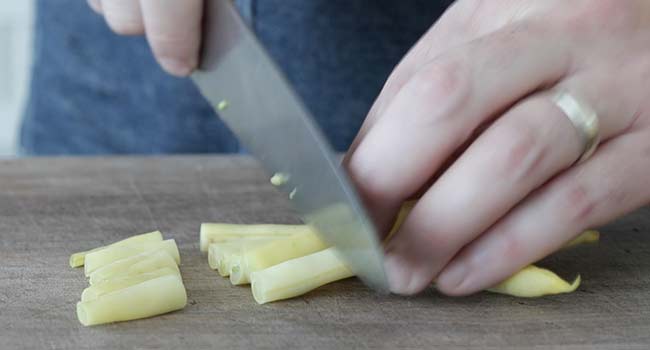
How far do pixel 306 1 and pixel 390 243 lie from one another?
906 mm

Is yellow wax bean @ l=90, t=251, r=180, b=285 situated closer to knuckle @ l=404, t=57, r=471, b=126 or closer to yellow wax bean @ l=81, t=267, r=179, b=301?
yellow wax bean @ l=81, t=267, r=179, b=301

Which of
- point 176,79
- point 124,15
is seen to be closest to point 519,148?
point 124,15

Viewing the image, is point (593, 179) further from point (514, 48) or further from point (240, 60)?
point (240, 60)

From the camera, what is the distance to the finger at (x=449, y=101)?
44.7 inches

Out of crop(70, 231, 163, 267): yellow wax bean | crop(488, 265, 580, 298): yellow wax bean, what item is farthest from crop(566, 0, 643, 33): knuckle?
crop(70, 231, 163, 267): yellow wax bean

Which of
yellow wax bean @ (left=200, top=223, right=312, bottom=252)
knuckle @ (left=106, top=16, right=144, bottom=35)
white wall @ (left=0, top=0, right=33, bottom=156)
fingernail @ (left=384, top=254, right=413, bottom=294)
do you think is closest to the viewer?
fingernail @ (left=384, top=254, right=413, bottom=294)

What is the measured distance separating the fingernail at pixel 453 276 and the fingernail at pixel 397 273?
1.6 inches

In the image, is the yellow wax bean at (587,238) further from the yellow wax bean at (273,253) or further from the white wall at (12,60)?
the white wall at (12,60)

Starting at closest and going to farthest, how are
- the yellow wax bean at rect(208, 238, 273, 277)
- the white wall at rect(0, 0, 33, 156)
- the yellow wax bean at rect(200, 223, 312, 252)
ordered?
the yellow wax bean at rect(208, 238, 273, 277), the yellow wax bean at rect(200, 223, 312, 252), the white wall at rect(0, 0, 33, 156)

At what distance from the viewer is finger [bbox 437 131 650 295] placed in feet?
3.96

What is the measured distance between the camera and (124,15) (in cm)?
155

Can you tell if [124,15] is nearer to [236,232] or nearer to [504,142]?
[236,232]

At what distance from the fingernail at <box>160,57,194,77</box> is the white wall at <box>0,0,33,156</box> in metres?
2.60

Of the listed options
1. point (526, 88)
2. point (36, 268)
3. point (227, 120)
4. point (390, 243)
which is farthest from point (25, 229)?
point (526, 88)
